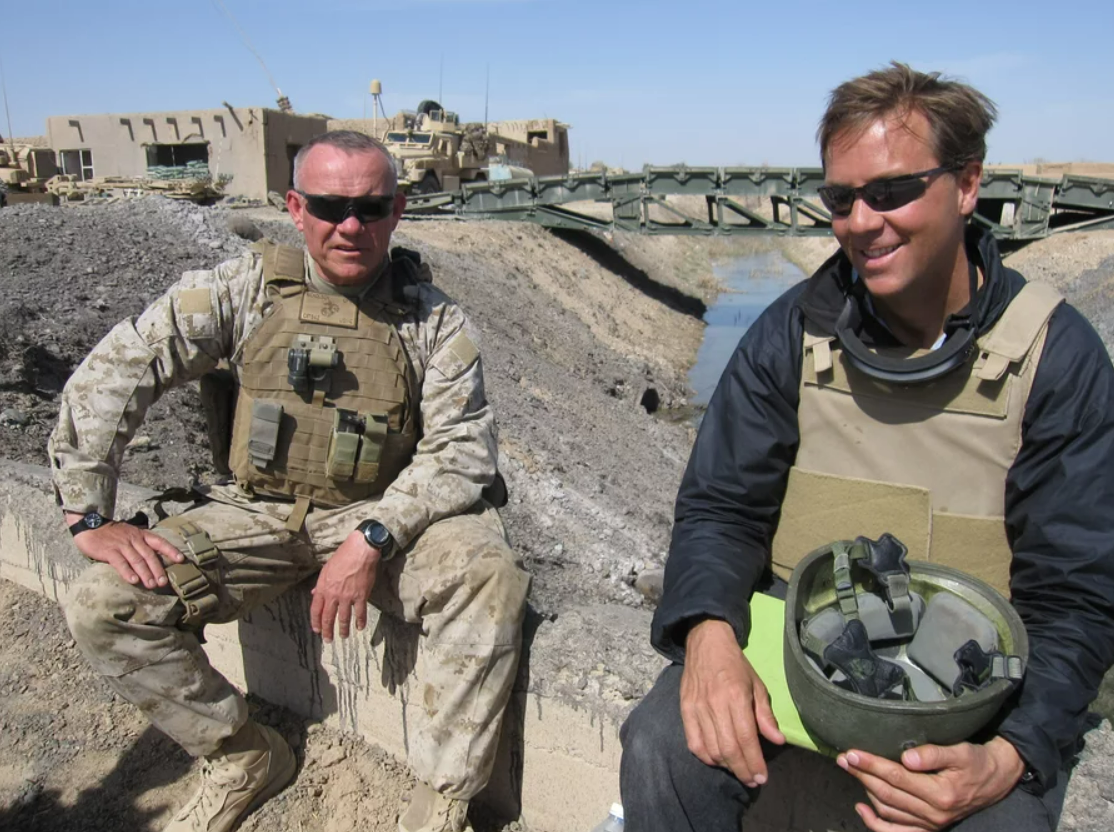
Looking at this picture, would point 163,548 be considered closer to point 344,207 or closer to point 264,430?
point 264,430

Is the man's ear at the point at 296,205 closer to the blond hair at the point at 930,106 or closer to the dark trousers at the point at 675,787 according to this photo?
the blond hair at the point at 930,106

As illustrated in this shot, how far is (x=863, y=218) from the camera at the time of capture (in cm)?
197

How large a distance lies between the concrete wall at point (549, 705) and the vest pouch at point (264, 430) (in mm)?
492

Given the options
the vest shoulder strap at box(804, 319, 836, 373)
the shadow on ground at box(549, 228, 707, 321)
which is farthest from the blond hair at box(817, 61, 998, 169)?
the shadow on ground at box(549, 228, 707, 321)

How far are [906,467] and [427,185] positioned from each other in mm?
21626

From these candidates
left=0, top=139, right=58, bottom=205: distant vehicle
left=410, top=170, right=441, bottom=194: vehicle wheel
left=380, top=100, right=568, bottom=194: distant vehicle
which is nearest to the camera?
left=0, top=139, right=58, bottom=205: distant vehicle

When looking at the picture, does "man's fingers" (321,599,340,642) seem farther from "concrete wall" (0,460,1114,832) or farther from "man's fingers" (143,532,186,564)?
"man's fingers" (143,532,186,564)

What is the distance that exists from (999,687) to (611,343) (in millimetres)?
14676

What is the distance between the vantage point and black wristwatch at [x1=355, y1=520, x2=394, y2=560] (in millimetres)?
2531

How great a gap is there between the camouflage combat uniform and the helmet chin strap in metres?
1.06

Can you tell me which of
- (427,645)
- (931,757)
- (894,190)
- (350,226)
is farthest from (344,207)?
(931,757)

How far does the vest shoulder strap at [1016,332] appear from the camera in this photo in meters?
1.89

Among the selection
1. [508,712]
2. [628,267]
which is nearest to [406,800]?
[508,712]

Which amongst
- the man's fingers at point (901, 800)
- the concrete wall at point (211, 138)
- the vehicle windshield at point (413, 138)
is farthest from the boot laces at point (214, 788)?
the vehicle windshield at point (413, 138)
